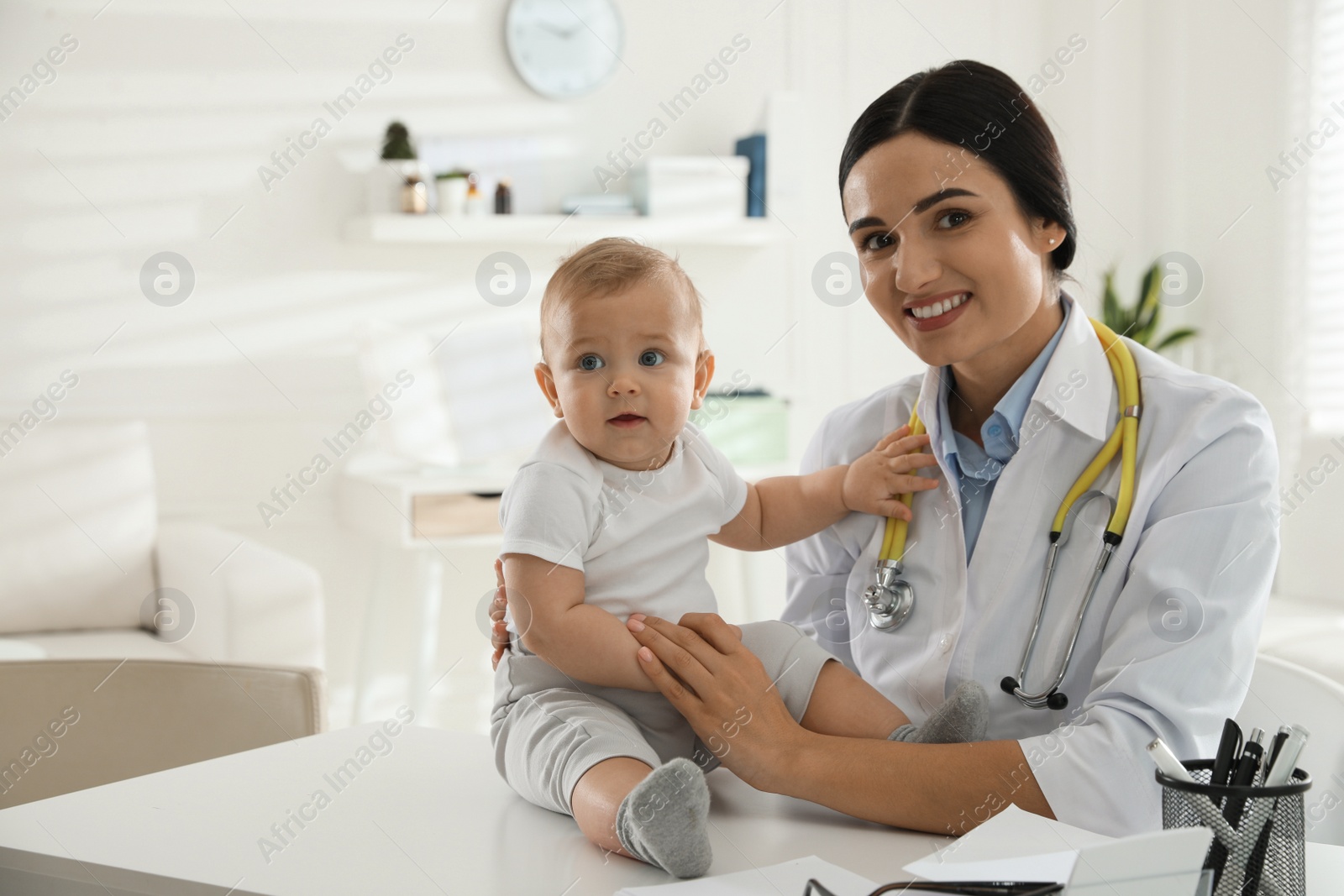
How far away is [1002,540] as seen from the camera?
129 cm

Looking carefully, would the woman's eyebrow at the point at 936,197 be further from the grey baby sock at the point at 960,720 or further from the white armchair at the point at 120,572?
the white armchair at the point at 120,572

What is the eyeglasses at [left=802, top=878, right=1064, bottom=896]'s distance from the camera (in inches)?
30.0

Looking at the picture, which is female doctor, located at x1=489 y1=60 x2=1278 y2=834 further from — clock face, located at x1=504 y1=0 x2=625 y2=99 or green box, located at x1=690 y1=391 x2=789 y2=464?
clock face, located at x1=504 y1=0 x2=625 y2=99

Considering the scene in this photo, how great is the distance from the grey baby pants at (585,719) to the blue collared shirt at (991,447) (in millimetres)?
303

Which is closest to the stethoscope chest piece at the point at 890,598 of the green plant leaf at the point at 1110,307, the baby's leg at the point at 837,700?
the baby's leg at the point at 837,700

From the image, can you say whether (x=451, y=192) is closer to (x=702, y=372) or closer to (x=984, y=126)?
(x=702, y=372)

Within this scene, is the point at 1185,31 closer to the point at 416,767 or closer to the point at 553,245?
the point at 553,245

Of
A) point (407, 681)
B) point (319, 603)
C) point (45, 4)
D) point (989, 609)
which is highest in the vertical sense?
point (45, 4)

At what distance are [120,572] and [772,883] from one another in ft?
8.57

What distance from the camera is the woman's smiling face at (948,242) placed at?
4.27ft

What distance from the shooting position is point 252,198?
3.63 m

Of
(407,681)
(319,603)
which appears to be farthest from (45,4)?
(407,681)

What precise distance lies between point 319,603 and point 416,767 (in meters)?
1.68

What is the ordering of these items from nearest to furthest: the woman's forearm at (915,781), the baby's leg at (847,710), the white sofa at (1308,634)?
the woman's forearm at (915,781) → the baby's leg at (847,710) → the white sofa at (1308,634)
